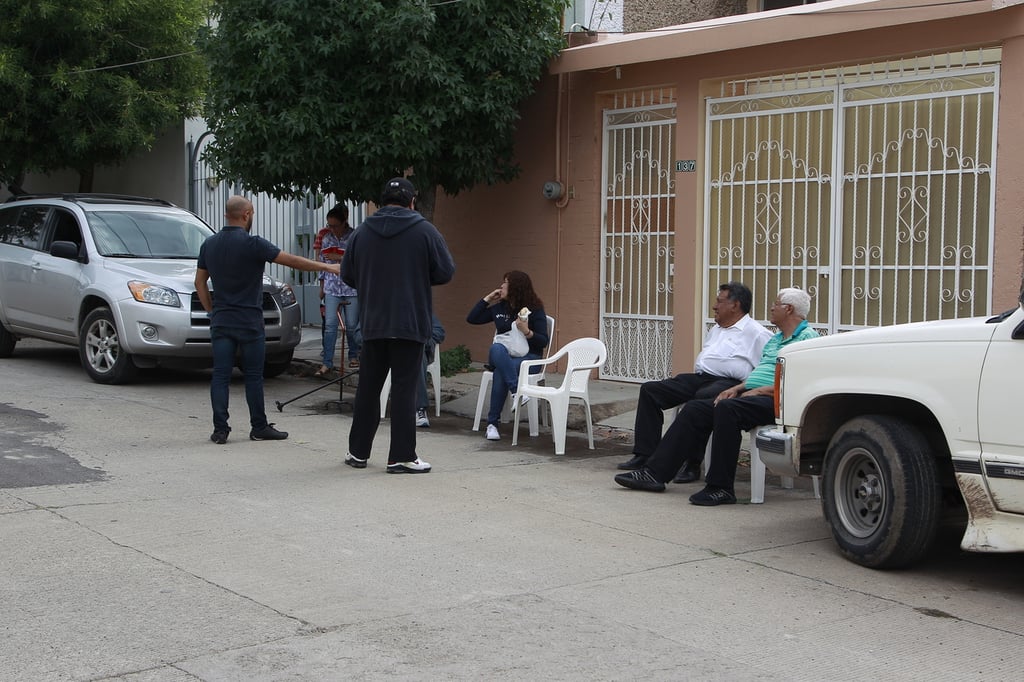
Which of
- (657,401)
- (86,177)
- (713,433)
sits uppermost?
(86,177)

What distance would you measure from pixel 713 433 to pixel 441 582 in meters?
2.54

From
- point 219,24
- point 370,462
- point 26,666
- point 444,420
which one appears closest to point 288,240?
point 219,24

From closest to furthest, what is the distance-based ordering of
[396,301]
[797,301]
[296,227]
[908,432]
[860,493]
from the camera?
[908,432] → [860,493] → [797,301] → [396,301] → [296,227]

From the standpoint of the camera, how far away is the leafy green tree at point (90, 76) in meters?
16.8

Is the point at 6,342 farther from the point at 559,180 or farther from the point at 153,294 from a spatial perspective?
the point at 559,180

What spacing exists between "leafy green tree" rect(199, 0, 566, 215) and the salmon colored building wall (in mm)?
751

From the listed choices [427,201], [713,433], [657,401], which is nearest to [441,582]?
[713,433]

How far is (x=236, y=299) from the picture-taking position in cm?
889

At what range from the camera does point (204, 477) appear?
7633 millimetres

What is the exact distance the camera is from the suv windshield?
12.4 metres

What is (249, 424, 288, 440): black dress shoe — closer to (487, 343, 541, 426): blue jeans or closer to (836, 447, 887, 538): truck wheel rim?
(487, 343, 541, 426): blue jeans

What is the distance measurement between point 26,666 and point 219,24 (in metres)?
8.86

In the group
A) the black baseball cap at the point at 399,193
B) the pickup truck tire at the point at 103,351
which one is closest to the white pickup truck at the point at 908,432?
the black baseball cap at the point at 399,193

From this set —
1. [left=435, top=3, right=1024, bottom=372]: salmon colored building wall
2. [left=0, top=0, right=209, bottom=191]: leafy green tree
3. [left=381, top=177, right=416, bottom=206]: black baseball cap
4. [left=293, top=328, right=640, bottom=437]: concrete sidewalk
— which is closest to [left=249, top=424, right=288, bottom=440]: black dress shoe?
[left=293, top=328, right=640, bottom=437]: concrete sidewalk
